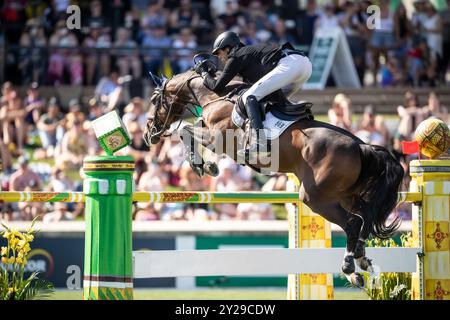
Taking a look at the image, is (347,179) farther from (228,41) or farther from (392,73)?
(392,73)

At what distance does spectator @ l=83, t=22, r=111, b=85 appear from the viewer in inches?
696

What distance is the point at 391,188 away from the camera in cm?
769

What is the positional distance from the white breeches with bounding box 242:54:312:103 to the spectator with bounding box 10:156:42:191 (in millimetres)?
5766

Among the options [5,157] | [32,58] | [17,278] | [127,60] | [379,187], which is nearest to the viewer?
[17,278]

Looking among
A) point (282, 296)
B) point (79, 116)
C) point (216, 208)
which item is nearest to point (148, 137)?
point (282, 296)

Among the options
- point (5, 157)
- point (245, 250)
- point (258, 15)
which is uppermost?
point (258, 15)

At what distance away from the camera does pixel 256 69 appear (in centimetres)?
850

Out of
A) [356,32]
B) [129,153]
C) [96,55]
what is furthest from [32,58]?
[356,32]

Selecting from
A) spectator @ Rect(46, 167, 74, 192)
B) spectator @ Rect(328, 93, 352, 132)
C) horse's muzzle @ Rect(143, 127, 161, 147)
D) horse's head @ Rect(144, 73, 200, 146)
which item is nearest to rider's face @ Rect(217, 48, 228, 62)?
horse's head @ Rect(144, 73, 200, 146)

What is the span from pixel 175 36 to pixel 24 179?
19.8 ft

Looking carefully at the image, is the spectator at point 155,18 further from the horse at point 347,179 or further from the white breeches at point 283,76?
the horse at point 347,179

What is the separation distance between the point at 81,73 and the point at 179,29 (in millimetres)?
2094

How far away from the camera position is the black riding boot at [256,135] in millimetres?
7988
